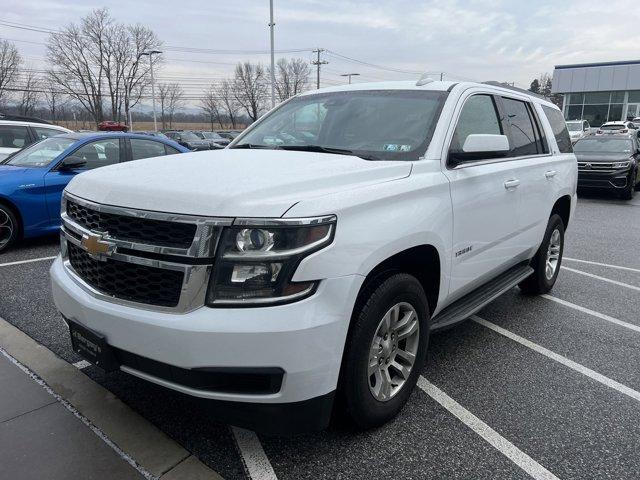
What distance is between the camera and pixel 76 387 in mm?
3201

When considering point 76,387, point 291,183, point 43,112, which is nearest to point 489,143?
point 291,183

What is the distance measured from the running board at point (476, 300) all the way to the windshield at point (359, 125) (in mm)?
1069

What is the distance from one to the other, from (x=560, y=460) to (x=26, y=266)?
5.76m

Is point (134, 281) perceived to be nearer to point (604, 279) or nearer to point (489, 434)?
point (489, 434)

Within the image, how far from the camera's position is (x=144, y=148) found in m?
7.85

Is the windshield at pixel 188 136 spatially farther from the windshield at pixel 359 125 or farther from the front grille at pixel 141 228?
the front grille at pixel 141 228

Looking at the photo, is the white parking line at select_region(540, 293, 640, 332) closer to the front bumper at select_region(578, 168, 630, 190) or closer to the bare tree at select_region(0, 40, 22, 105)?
the front bumper at select_region(578, 168, 630, 190)

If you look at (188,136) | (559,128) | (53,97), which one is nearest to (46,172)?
(559,128)

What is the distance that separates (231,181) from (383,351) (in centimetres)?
121

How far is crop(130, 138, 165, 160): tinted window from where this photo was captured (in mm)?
7738

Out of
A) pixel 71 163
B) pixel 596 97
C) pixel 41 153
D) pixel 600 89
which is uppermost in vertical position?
pixel 600 89

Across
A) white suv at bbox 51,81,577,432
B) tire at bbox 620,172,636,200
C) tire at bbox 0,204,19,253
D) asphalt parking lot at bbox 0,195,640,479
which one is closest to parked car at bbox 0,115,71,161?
tire at bbox 0,204,19,253

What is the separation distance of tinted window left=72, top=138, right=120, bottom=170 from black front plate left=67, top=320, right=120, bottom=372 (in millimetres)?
5145

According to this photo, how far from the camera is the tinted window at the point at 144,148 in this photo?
774cm
